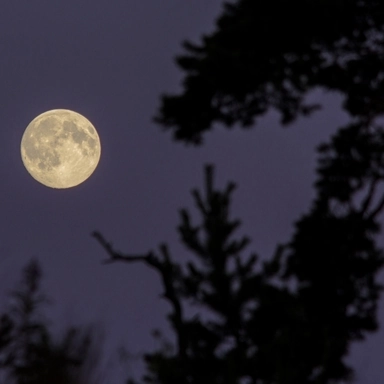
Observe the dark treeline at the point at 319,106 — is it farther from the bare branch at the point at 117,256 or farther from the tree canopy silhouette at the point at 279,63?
the bare branch at the point at 117,256

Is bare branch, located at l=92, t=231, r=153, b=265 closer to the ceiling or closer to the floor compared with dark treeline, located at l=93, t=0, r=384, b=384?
closer to the floor

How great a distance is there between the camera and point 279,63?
1139 cm

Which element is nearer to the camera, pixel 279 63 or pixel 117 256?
pixel 117 256

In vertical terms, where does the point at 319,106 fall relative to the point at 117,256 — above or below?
above

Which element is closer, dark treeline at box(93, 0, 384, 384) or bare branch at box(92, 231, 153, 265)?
bare branch at box(92, 231, 153, 265)

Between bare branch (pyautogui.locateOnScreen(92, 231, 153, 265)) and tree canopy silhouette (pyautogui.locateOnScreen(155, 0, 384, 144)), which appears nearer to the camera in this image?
bare branch (pyautogui.locateOnScreen(92, 231, 153, 265))

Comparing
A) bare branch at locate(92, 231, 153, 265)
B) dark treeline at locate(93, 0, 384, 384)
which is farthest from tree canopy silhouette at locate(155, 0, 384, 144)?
bare branch at locate(92, 231, 153, 265)

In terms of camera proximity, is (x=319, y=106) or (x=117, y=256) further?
(x=319, y=106)

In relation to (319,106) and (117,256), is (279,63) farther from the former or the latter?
(117,256)

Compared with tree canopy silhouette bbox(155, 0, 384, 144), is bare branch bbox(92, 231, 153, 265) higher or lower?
lower

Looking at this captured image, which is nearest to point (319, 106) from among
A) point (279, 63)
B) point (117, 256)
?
point (279, 63)

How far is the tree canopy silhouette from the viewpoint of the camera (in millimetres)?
11125

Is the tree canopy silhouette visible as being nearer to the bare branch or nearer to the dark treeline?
the dark treeline

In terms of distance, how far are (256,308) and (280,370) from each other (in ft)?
3.25
